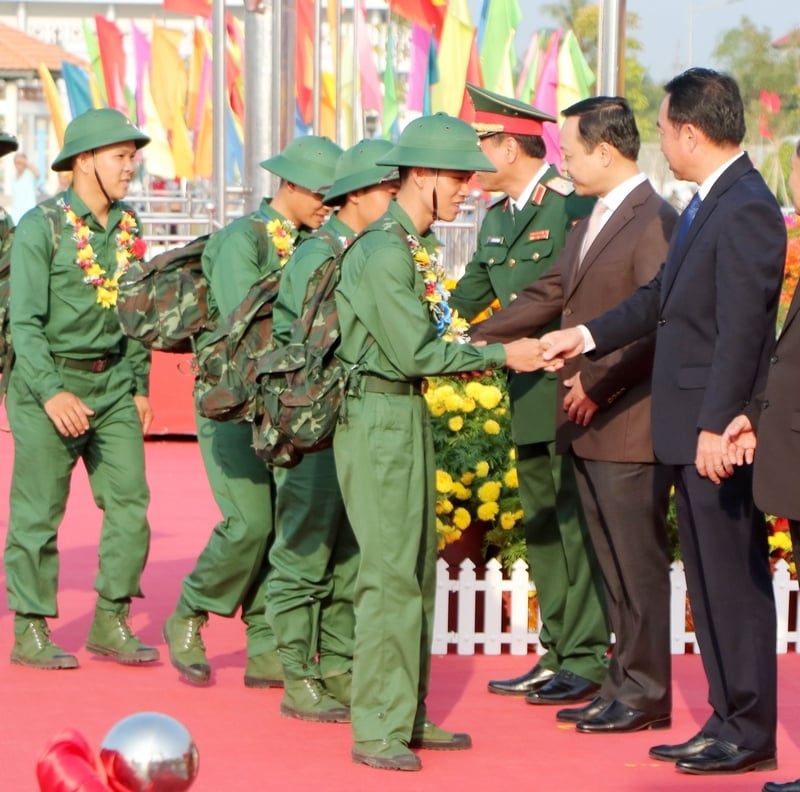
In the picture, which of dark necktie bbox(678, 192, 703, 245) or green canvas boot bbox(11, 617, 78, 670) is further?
green canvas boot bbox(11, 617, 78, 670)

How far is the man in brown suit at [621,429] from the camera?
6.32 m

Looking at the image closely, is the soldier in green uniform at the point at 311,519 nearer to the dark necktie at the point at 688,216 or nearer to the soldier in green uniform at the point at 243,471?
the soldier in green uniform at the point at 243,471

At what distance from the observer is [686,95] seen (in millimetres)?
5746

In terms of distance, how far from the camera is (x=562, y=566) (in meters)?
7.21

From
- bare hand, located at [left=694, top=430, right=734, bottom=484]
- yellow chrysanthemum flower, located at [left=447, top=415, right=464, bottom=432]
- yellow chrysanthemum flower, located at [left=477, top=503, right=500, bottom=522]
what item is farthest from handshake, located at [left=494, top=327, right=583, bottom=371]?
yellow chrysanthemum flower, located at [left=447, top=415, right=464, bottom=432]

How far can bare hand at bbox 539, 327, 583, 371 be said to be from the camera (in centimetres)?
605

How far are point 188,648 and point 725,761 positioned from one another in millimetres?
2328

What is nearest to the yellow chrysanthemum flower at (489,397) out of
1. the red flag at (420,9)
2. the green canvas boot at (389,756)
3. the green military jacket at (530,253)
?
the green military jacket at (530,253)

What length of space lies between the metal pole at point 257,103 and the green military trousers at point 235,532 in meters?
6.50

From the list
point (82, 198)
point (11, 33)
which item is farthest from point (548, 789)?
point (11, 33)

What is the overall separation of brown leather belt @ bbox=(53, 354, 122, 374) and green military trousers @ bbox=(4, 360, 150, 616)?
2 centimetres

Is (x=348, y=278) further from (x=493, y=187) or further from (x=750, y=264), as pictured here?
(x=493, y=187)

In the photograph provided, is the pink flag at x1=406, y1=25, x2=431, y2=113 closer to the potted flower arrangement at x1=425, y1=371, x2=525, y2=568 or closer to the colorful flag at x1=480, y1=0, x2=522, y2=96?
the colorful flag at x1=480, y1=0, x2=522, y2=96

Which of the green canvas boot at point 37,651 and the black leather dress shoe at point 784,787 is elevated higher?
the black leather dress shoe at point 784,787
